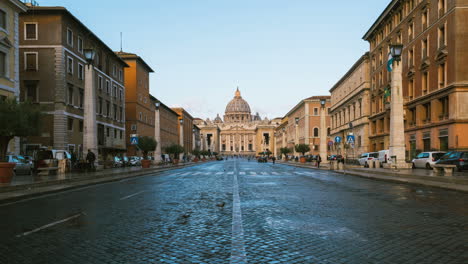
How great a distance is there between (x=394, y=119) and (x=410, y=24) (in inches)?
776

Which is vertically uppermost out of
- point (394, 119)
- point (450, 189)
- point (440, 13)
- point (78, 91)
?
point (440, 13)

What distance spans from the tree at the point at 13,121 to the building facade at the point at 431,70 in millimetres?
28899

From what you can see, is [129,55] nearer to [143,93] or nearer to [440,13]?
[143,93]

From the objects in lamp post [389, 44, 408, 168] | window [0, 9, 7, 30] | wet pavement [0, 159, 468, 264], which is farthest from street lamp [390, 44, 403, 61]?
window [0, 9, 7, 30]

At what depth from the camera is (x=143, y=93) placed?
2869 inches

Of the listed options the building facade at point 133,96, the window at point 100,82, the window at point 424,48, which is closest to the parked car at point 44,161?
the window at point 100,82

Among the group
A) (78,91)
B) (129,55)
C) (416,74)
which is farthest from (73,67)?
(416,74)

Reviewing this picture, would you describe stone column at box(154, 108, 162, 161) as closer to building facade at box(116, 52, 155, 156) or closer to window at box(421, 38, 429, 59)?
building facade at box(116, 52, 155, 156)

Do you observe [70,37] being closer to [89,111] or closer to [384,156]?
[89,111]

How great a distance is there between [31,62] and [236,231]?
36.2 m

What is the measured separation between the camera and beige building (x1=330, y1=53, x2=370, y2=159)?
2235 inches

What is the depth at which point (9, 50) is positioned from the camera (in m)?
29.6

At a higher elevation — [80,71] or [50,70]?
[80,71]

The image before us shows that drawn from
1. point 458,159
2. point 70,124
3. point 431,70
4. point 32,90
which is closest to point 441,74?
point 431,70
